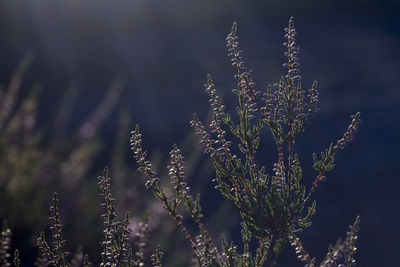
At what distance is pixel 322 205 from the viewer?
23.5ft

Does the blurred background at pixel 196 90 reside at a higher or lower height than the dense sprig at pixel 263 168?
higher

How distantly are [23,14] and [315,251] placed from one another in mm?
6978

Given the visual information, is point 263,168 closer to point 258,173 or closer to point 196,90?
point 258,173

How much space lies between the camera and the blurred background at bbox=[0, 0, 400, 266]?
258 inches

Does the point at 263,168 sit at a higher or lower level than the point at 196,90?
lower

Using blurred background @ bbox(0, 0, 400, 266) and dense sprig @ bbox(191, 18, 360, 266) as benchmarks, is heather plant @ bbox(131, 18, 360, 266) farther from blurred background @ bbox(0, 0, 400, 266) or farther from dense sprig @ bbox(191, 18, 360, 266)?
blurred background @ bbox(0, 0, 400, 266)

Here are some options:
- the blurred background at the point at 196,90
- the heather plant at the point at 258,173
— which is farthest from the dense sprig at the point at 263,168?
the blurred background at the point at 196,90

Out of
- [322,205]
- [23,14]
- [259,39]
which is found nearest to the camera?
[322,205]

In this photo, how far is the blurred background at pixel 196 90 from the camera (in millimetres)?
6551

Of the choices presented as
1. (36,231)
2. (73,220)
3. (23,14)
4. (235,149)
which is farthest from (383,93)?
(23,14)

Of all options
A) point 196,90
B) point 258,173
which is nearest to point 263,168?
point 258,173

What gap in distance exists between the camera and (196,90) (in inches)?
342

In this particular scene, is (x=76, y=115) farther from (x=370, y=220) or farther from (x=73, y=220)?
(x=370, y=220)

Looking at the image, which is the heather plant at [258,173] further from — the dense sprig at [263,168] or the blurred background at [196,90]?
the blurred background at [196,90]
